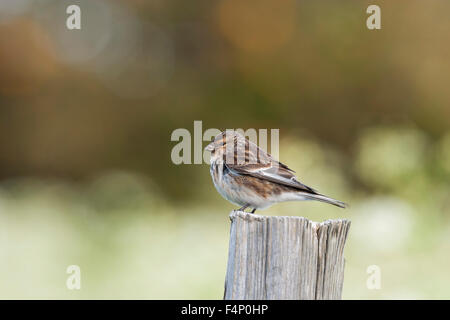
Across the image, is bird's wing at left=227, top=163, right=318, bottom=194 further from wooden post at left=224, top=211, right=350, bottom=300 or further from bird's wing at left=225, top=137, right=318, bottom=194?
wooden post at left=224, top=211, right=350, bottom=300

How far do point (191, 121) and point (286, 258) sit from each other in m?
9.01

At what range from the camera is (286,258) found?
3014 mm

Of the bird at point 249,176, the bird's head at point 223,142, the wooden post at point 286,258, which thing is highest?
the bird's head at point 223,142

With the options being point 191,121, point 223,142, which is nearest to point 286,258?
point 223,142

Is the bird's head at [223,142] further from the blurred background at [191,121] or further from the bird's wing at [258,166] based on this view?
the blurred background at [191,121]

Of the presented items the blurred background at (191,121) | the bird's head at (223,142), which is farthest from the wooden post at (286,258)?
the blurred background at (191,121)

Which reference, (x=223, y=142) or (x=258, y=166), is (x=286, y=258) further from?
(x=223, y=142)

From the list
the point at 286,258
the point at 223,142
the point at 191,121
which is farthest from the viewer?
the point at 191,121

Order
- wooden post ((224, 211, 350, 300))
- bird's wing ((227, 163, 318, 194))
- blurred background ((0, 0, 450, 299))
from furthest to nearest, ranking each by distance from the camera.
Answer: blurred background ((0, 0, 450, 299)) < bird's wing ((227, 163, 318, 194)) < wooden post ((224, 211, 350, 300))

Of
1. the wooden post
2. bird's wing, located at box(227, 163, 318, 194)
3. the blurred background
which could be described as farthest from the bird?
the blurred background

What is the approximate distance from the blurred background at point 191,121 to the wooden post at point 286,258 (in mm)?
3883

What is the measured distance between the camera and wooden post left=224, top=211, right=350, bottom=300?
302 centimetres

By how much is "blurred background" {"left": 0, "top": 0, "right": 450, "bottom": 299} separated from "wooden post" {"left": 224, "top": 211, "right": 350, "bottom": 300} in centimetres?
388

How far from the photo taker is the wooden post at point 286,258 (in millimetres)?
3016
